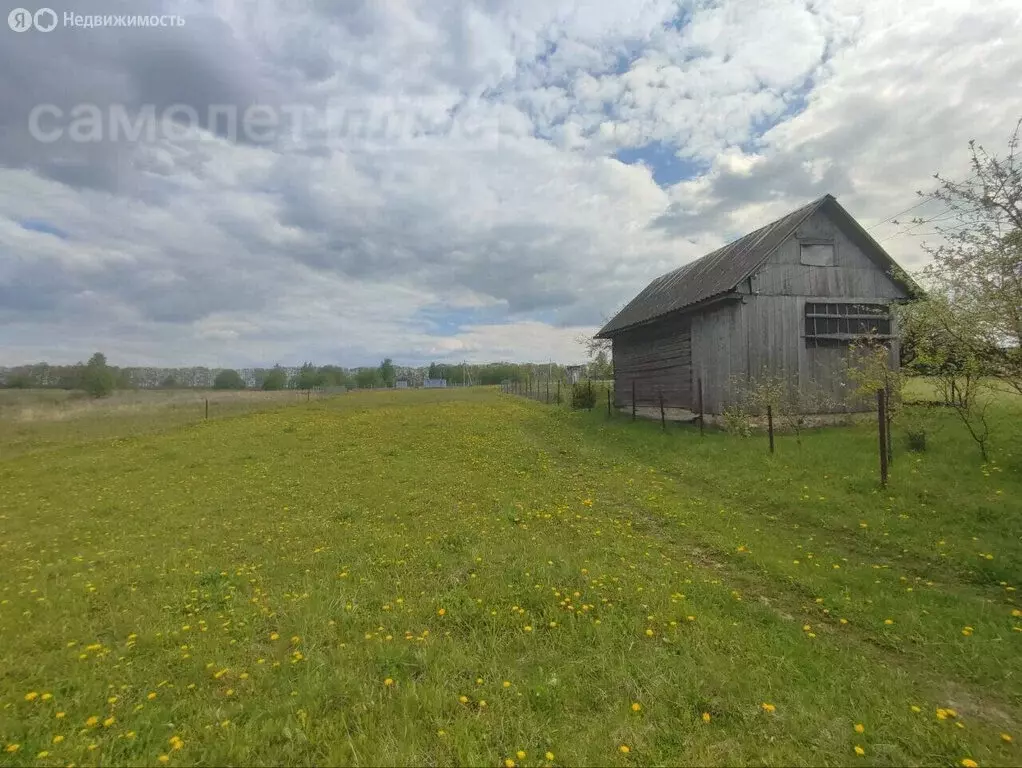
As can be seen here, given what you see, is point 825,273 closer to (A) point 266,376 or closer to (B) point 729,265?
(B) point 729,265

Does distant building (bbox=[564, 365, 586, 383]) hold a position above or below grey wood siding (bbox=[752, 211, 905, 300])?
below

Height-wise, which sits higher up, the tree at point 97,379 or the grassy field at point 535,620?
the tree at point 97,379

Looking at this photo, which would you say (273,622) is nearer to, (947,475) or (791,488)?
(791,488)

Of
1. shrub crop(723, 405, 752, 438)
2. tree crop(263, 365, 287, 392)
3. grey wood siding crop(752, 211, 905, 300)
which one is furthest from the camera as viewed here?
tree crop(263, 365, 287, 392)

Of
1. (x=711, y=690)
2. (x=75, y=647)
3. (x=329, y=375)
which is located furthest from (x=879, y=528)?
(x=329, y=375)

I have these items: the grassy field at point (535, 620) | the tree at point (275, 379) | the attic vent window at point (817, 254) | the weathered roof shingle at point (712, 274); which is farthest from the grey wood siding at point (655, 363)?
the tree at point (275, 379)

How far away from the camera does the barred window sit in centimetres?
1842

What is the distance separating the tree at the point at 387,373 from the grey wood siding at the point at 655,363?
118141 millimetres

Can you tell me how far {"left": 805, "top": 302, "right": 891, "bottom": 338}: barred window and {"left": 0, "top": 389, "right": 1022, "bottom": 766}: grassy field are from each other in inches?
262

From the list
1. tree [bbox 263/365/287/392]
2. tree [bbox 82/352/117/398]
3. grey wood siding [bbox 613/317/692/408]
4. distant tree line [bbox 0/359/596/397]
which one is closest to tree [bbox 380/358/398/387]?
distant tree line [bbox 0/359/596/397]

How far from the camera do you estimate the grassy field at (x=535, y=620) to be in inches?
152

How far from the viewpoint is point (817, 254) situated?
18578mm

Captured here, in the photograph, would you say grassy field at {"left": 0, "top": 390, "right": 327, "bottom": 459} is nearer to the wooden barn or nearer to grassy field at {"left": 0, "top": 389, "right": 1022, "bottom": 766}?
grassy field at {"left": 0, "top": 389, "right": 1022, "bottom": 766}

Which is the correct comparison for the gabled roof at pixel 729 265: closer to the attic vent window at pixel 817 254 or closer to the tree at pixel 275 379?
the attic vent window at pixel 817 254
